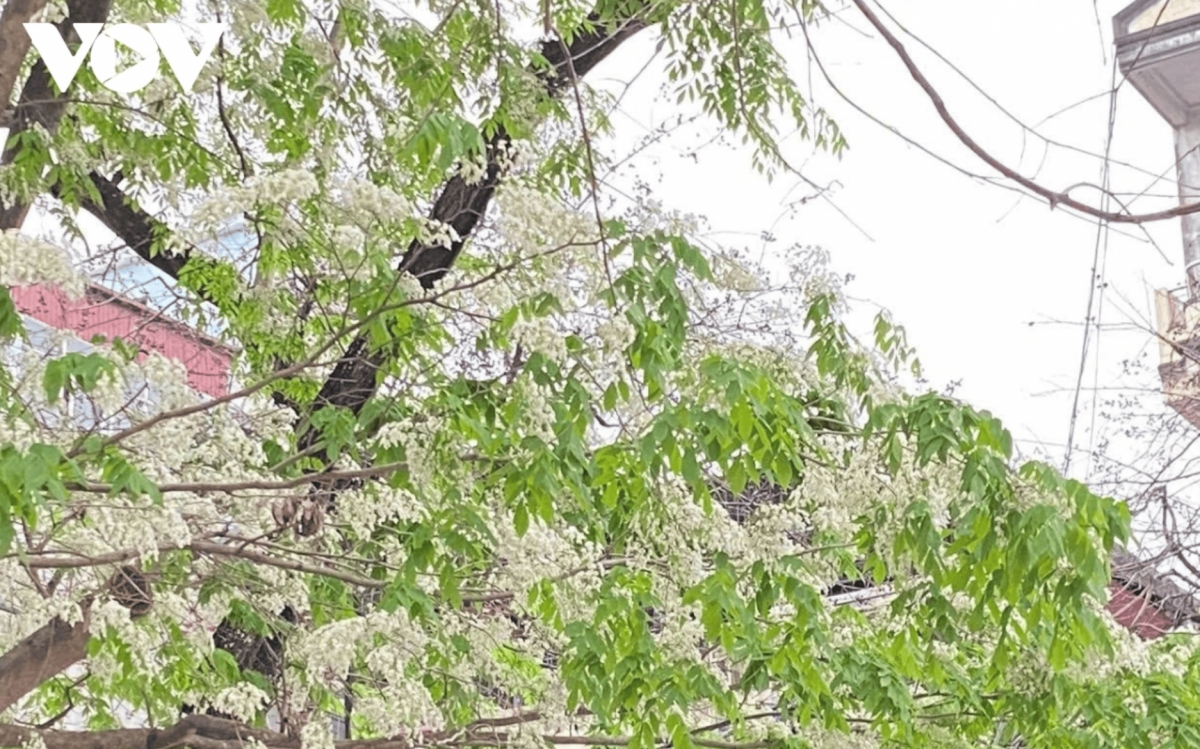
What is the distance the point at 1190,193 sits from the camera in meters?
4.67

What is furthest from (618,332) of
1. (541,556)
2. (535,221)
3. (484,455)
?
(541,556)

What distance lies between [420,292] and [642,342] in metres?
0.67

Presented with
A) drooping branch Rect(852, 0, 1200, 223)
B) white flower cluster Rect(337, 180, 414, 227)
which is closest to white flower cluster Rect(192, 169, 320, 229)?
white flower cluster Rect(337, 180, 414, 227)

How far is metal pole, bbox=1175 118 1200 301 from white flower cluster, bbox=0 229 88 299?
2941 millimetres

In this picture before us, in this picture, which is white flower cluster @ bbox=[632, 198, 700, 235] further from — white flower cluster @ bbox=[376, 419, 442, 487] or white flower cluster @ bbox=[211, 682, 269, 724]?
white flower cluster @ bbox=[211, 682, 269, 724]

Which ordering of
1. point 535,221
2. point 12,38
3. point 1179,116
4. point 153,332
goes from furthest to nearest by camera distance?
point 1179,116 < point 153,332 < point 535,221 < point 12,38

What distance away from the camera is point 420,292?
305 centimetres

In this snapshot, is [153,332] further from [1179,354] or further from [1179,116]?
[1179,116]

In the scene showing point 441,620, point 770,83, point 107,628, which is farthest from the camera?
point 770,83

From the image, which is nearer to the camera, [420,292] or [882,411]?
[882,411]

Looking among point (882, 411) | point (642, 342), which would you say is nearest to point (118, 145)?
point (642, 342)

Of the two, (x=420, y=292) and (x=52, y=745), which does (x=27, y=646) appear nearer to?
(x=52, y=745)

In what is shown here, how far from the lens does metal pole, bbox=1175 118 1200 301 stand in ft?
14.5

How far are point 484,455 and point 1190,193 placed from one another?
2.83m
